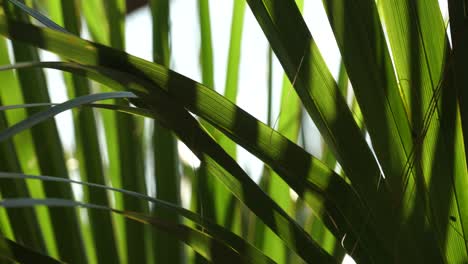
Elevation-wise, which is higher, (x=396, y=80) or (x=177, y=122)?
(x=396, y=80)

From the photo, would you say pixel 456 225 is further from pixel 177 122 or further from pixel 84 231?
pixel 84 231

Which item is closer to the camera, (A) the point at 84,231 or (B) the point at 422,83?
(B) the point at 422,83

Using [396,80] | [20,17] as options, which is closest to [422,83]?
[396,80]

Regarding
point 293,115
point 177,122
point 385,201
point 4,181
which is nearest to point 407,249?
point 385,201

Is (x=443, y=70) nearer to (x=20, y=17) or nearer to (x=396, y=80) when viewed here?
(x=396, y=80)

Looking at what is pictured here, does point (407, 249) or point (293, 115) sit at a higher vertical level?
point (293, 115)

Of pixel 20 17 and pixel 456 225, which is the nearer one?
pixel 456 225

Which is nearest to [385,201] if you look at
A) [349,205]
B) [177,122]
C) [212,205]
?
[349,205]
